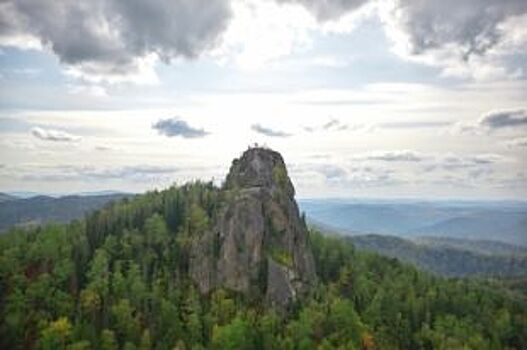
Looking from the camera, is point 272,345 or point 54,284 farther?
point 54,284

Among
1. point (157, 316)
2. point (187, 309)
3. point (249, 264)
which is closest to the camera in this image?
point (157, 316)

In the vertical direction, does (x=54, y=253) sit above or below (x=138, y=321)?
above

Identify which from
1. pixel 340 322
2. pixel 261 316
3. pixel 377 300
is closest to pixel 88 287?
pixel 261 316

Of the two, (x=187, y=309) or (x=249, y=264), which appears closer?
(x=187, y=309)

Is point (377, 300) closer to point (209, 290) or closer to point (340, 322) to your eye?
point (340, 322)

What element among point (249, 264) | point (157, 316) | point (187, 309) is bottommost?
point (157, 316)

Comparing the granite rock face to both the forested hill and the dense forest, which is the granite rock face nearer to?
the forested hill

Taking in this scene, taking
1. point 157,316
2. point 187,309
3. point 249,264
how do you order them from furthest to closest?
1. point 249,264
2. point 187,309
3. point 157,316

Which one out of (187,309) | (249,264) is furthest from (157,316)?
(249,264)

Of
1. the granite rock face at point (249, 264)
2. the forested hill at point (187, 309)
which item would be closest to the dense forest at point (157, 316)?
the forested hill at point (187, 309)

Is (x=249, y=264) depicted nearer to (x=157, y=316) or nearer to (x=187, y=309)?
(x=187, y=309)

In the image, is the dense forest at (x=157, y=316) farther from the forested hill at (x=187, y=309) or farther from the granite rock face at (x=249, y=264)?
the granite rock face at (x=249, y=264)
